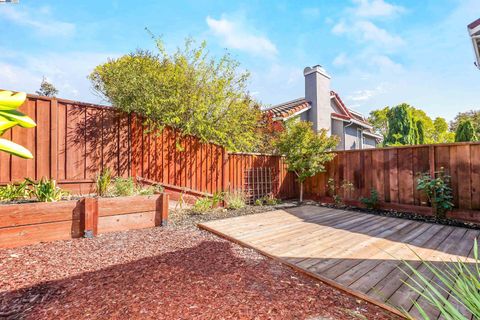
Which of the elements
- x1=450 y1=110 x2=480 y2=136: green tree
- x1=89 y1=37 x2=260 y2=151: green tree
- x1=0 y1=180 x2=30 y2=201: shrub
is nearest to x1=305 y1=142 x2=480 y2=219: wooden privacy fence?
x1=89 y1=37 x2=260 y2=151: green tree

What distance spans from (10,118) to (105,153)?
4.30 metres

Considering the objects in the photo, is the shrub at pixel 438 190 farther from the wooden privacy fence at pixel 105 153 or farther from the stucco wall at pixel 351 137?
the stucco wall at pixel 351 137

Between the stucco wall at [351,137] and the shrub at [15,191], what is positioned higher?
the stucco wall at [351,137]

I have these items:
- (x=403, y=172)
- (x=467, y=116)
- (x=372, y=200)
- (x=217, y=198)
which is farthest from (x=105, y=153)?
(x=467, y=116)

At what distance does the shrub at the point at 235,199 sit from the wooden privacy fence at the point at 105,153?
0.76 feet

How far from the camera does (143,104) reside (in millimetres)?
4824

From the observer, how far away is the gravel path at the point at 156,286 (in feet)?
5.51

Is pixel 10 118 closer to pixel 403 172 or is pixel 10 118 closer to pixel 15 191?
pixel 15 191

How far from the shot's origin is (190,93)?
17.6 feet

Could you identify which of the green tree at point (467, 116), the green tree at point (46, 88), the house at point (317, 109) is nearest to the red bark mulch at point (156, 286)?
the house at point (317, 109)

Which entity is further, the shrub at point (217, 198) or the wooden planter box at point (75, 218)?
the shrub at point (217, 198)

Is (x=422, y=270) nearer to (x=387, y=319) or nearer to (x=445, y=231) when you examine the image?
(x=387, y=319)

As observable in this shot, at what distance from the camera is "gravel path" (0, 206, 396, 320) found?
5.51ft

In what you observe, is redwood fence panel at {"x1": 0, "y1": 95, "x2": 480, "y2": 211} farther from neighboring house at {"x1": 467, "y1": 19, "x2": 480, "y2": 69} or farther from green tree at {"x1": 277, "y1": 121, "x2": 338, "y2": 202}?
neighboring house at {"x1": 467, "y1": 19, "x2": 480, "y2": 69}
